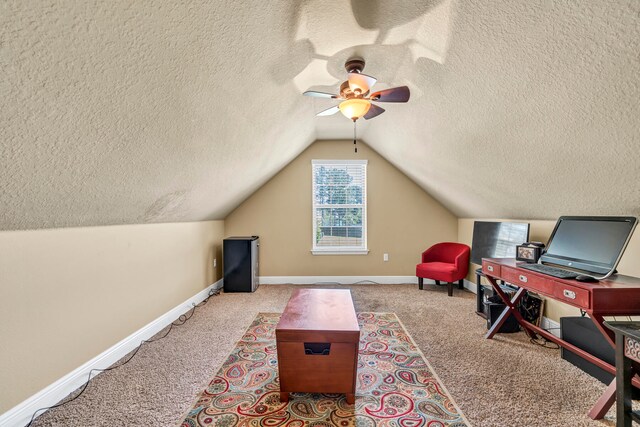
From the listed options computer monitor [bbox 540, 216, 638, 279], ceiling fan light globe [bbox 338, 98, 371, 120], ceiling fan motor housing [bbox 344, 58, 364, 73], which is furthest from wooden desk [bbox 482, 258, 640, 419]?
ceiling fan motor housing [bbox 344, 58, 364, 73]

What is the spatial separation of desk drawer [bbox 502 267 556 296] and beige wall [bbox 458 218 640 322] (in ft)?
2.53

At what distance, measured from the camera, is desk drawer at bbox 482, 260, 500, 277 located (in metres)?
2.68

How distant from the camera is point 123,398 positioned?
6.26 feet

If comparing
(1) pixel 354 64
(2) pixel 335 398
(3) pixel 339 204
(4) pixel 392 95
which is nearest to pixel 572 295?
(2) pixel 335 398

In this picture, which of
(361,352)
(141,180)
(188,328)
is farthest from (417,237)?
(141,180)

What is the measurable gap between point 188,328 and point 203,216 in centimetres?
153

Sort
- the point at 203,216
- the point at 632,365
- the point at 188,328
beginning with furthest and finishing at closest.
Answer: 1. the point at 203,216
2. the point at 188,328
3. the point at 632,365

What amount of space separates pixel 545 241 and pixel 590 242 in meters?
0.92

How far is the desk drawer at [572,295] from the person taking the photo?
1767mm

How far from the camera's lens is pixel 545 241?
308cm

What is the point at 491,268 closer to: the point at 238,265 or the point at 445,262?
the point at 445,262

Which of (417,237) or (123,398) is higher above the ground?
(417,237)

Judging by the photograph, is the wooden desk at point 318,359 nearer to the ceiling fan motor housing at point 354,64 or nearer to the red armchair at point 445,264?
the ceiling fan motor housing at point 354,64

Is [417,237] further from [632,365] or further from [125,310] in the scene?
[125,310]
